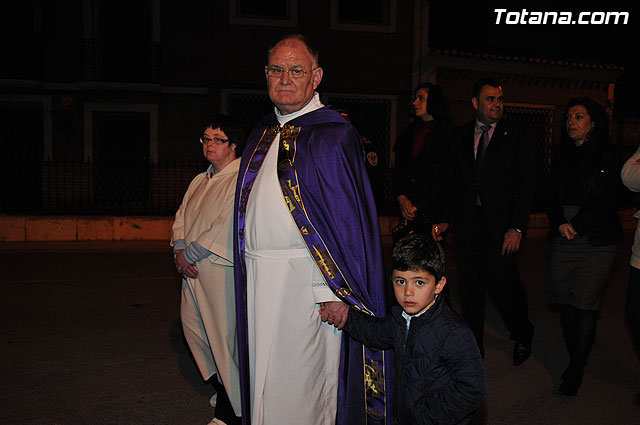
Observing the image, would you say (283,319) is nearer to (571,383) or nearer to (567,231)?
(567,231)

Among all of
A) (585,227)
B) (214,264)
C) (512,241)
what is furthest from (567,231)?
(214,264)

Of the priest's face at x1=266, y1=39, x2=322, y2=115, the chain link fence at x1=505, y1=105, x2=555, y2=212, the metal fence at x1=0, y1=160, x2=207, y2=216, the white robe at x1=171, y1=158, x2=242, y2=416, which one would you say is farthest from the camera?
the chain link fence at x1=505, y1=105, x2=555, y2=212

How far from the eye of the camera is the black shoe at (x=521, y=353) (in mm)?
5109

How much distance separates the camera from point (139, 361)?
5.14 m

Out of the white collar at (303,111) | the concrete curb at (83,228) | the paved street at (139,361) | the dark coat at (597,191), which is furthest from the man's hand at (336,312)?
the concrete curb at (83,228)

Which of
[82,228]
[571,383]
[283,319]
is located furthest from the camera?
[82,228]

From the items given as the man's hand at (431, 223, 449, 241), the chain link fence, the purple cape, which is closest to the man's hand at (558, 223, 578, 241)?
the man's hand at (431, 223, 449, 241)

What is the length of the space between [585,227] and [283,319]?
8.03ft

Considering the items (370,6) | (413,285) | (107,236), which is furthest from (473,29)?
(413,285)

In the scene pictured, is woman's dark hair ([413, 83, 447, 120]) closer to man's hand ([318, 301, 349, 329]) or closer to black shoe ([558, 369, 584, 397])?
black shoe ([558, 369, 584, 397])

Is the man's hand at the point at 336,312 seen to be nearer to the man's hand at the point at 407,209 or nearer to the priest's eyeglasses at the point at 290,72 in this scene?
the priest's eyeglasses at the point at 290,72

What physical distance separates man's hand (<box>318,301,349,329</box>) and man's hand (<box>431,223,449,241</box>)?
6.84 ft

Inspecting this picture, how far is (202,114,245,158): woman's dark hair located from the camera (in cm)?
417

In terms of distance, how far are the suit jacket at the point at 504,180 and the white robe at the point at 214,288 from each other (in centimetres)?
199
